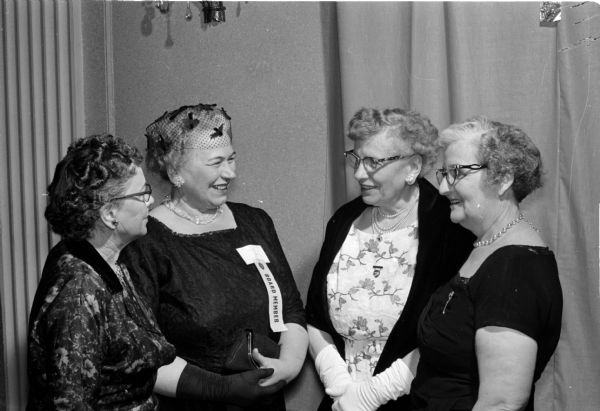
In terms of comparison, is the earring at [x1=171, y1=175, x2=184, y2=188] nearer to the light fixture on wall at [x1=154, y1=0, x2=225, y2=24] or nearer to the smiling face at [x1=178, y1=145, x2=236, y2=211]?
the smiling face at [x1=178, y1=145, x2=236, y2=211]

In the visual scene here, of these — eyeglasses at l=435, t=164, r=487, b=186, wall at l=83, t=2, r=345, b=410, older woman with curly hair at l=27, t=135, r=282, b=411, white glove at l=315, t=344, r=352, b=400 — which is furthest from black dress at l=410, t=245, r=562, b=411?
wall at l=83, t=2, r=345, b=410

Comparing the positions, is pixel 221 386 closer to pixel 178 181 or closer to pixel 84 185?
pixel 178 181

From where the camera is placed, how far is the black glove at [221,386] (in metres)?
2.41

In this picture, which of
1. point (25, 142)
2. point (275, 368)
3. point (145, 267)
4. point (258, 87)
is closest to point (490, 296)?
point (275, 368)

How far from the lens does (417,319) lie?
241cm

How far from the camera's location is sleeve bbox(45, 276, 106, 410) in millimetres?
1764

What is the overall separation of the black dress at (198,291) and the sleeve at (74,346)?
0.57 m

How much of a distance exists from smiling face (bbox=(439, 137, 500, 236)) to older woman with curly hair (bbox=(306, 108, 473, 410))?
29 centimetres

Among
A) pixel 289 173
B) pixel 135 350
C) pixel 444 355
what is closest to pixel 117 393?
pixel 135 350

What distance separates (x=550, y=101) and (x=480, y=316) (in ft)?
3.15

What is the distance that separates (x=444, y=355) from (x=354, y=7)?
4.40 feet

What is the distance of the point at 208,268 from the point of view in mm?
2480

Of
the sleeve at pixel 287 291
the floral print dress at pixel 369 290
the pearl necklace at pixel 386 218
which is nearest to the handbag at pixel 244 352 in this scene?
the sleeve at pixel 287 291

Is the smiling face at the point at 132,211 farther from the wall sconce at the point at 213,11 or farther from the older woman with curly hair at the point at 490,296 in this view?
the wall sconce at the point at 213,11
